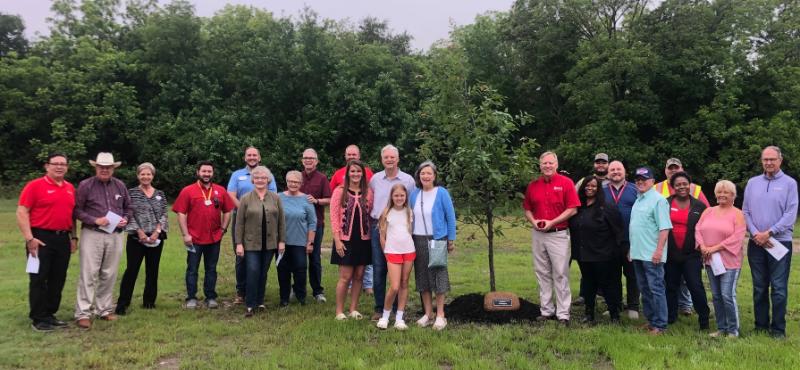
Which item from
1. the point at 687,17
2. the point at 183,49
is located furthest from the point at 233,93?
the point at 687,17

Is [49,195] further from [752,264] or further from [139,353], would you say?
[752,264]

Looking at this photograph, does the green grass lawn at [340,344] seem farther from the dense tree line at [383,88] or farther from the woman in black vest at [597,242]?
the dense tree line at [383,88]

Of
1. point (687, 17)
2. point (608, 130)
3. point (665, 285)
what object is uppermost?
point (687, 17)

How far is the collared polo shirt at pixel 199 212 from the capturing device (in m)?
7.41

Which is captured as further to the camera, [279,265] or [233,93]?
[233,93]

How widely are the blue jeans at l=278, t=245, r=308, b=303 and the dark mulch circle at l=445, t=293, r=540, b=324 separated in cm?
214

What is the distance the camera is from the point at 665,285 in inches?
252

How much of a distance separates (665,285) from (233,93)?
28454mm

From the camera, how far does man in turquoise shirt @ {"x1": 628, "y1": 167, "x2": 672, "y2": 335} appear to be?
586cm

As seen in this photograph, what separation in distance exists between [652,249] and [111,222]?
655 centimetres

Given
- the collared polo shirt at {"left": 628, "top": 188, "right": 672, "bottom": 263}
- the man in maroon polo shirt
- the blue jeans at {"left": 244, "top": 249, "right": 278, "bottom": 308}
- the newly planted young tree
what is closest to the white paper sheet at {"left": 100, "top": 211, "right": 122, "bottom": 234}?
the blue jeans at {"left": 244, "top": 249, "right": 278, "bottom": 308}

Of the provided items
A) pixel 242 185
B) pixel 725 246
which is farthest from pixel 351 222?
pixel 725 246

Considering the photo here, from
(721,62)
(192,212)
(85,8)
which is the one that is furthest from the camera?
(85,8)

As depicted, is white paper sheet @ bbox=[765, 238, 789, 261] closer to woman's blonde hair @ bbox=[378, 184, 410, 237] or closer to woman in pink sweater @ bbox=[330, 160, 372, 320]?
woman's blonde hair @ bbox=[378, 184, 410, 237]
